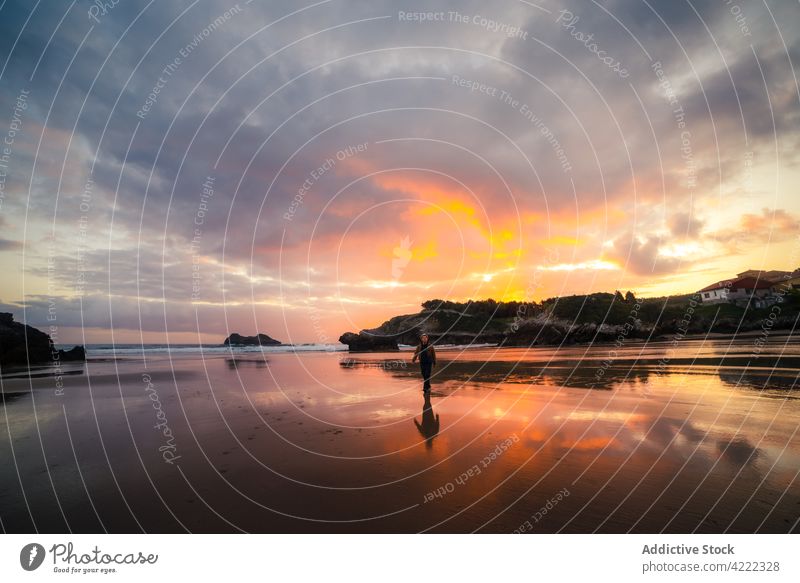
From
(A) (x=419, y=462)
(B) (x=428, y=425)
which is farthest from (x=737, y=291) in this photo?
(A) (x=419, y=462)

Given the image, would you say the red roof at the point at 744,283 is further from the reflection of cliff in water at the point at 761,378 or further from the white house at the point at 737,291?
the reflection of cliff in water at the point at 761,378

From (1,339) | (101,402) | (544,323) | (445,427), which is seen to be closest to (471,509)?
(445,427)

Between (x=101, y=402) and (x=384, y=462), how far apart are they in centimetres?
1536

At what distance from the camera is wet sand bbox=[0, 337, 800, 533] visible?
531cm

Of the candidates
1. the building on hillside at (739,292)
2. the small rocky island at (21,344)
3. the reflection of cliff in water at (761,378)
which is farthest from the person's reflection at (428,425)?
the building on hillside at (739,292)

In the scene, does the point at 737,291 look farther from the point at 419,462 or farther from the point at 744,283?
the point at 419,462

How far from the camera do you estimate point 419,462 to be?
7.46 metres

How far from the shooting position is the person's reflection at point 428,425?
930 cm

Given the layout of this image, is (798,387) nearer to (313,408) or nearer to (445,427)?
(445,427)

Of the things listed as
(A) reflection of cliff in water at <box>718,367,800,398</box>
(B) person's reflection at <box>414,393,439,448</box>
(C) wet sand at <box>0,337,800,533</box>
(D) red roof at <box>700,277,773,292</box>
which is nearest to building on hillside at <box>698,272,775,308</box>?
(D) red roof at <box>700,277,773,292</box>

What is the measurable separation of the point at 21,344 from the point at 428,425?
4417 centimetres

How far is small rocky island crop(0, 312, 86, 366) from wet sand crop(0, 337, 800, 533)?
85.2ft

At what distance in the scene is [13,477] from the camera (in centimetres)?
727
